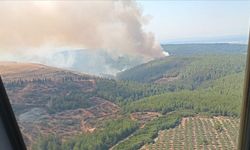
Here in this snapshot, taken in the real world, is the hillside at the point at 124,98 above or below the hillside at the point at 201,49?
below

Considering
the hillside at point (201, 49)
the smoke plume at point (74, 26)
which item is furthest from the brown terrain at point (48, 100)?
the hillside at point (201, 49)

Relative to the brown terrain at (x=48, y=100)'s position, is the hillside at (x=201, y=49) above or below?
above

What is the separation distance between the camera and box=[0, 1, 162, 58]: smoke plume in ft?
4.66

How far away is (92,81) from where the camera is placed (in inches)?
61.7

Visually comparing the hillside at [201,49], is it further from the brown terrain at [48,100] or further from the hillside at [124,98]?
the brown terrain at [48,100]

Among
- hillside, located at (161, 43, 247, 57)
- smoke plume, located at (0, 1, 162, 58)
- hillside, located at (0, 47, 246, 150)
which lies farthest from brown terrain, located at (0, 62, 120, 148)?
hillside, located at (161, 43, 247, 57)

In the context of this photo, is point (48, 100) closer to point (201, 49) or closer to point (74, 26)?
point (74, 26)

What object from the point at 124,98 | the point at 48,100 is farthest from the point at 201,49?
the point at 48,100

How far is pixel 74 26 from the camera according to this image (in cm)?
Answer: 144

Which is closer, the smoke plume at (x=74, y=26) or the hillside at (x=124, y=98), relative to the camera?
the smoke plume at (x=74, y=26)

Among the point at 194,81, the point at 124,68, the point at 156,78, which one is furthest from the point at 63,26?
the point at 194,81

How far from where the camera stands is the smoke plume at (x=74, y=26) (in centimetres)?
142

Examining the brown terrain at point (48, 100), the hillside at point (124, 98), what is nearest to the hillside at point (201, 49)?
the hillside at point (124, 98)

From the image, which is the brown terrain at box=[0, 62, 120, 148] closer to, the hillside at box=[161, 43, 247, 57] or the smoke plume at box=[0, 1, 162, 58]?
the smoke plume at box=[0, 1, 162, 58]
